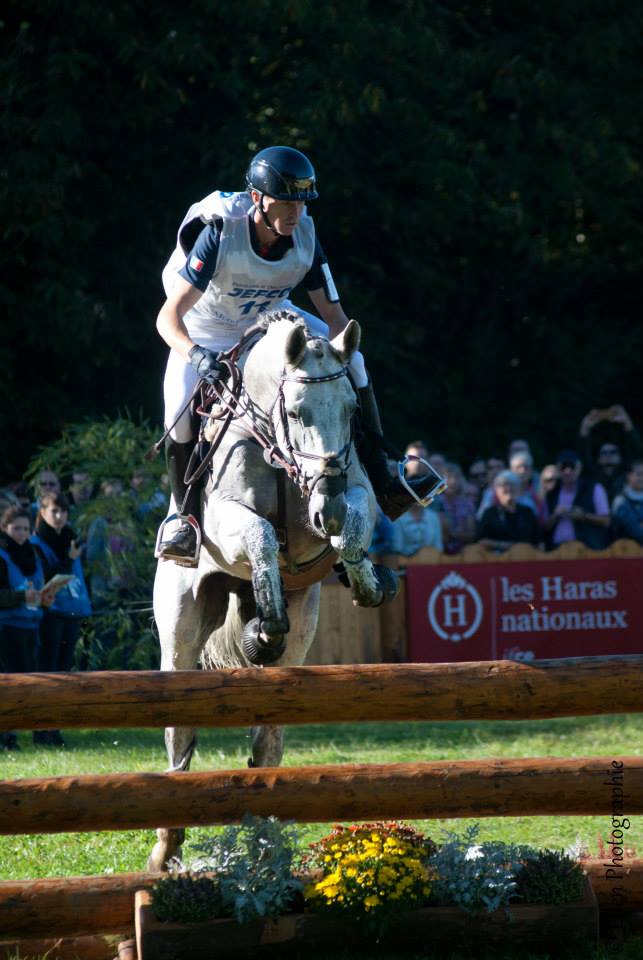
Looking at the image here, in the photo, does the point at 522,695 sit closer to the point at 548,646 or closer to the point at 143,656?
the point at 143,656

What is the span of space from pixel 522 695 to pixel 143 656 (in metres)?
7.05

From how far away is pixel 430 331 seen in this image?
66.9ft

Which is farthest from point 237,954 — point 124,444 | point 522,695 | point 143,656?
point 124,444

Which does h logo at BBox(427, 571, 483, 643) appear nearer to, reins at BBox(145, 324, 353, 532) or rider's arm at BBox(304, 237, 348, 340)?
rider's arm at BBox(304, 237, 348, 340)

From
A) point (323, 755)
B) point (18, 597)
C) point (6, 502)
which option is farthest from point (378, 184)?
point (323, 755)

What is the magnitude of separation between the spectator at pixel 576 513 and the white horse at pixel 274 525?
7704 millimetres

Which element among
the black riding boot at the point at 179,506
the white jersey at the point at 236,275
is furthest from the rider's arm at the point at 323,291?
the black riding boot at the point at 179,506

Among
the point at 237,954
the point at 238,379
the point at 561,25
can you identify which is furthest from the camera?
the point at 561,25

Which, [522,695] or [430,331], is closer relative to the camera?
[522,695]

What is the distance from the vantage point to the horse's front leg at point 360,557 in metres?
5.92

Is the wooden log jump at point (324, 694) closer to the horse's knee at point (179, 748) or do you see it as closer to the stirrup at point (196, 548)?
the stirrup at point (196, 548)

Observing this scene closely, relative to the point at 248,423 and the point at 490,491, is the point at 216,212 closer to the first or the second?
the point at 248,423

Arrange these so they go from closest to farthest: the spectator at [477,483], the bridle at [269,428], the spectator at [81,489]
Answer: the bridle at [269,428] < the spectator at [81,489] < the spectator at [477,483]

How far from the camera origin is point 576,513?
47.5 feet
